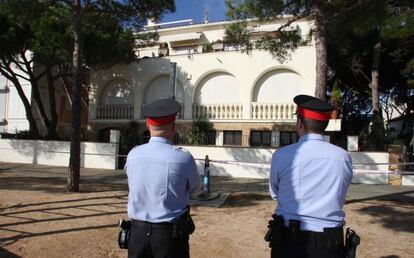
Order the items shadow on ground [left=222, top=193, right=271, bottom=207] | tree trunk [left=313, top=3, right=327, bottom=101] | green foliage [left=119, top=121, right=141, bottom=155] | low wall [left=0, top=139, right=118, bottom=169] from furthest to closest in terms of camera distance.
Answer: green foliage [left=119, top=121, right=141, bottom=155], low wall [left=0, top=139, right=118, bottom=169], tree trunk [left=313, top=3, right=327, bottom=101], shadow on ground [left=222, top=193, right=271, bottom=207]

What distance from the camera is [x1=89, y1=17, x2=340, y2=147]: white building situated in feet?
71.4

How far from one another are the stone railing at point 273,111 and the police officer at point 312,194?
18754 mm

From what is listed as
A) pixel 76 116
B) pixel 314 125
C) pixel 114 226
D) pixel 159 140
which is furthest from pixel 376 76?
pixel 159 140

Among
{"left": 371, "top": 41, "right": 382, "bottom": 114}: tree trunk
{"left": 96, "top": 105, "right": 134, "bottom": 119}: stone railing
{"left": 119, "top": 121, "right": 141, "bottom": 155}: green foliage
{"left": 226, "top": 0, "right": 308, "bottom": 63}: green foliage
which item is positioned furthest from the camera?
{"left": 96, "top": 105, "right": 134, "bottom": 119}: stone railing

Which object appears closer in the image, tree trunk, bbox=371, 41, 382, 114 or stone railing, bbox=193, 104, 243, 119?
tree trunk, bbox=371, 41, 382, 114

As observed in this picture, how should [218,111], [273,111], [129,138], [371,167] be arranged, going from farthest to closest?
1. [218,111]
2. [273,111]
3. [129,138]
4. [371,167]

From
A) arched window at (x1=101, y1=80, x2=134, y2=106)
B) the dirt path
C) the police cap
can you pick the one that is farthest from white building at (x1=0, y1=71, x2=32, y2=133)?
the police cap

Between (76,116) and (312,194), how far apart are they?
365 inches

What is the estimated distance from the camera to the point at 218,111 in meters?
23.1

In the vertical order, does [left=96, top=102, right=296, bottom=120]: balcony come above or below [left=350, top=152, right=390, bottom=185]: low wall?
above

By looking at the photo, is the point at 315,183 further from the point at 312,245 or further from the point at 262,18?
the point at 262,18

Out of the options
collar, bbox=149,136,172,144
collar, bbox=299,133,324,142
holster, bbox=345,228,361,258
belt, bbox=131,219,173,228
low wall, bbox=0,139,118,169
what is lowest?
low wall, bbox=0,139,118,169

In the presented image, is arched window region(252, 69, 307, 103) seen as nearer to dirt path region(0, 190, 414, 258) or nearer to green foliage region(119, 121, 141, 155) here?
green foliage region(119, 121, 141, 155)

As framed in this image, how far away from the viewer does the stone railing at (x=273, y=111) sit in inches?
859
